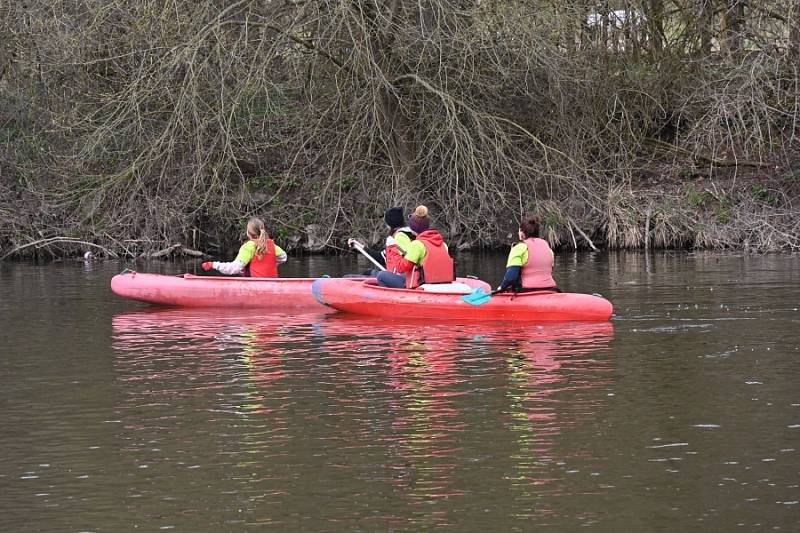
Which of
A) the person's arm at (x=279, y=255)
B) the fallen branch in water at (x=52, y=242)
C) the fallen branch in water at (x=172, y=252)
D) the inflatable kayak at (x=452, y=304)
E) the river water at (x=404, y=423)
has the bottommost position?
the river water at (x=404, y=423)

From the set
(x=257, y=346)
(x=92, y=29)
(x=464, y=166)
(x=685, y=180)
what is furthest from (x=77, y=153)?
(x=257, y=346)

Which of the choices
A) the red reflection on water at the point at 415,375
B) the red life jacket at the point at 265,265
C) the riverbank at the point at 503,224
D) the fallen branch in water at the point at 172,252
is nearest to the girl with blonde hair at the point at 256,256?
the red life jacket at the point at 265,265

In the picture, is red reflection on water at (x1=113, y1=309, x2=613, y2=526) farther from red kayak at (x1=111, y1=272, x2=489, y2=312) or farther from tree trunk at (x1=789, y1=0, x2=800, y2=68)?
tree trunk at (x1=789, y1=0, x2=800, y2=68)

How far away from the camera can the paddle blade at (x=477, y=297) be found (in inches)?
562

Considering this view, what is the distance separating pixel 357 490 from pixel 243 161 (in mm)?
18752

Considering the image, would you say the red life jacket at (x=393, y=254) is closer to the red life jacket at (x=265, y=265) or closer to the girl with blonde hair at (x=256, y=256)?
the girl with blonde hair at (x=256, y=256)

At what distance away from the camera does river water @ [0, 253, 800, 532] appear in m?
7.20

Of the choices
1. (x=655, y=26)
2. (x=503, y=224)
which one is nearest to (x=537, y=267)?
(x=503, y=224)

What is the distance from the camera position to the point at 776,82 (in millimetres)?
25109

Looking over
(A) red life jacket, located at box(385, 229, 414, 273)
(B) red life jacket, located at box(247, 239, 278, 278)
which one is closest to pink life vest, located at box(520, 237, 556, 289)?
(A) red life jacket, located at box(385, 229, 414, 273)

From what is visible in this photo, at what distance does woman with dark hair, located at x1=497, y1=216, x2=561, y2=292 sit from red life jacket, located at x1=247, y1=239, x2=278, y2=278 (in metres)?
3.59

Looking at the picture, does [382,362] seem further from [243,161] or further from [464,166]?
[243,161]

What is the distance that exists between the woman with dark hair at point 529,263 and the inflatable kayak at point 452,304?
133 millimetres

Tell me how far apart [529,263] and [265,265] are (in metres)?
3.92
